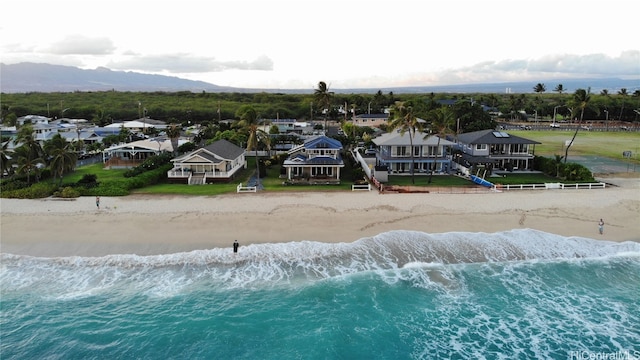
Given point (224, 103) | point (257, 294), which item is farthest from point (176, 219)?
point (224, 103)

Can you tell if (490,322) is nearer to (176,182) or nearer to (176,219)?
(176,219)

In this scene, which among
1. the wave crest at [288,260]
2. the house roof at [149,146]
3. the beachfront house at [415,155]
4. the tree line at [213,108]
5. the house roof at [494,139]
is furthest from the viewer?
the tree line at [213,108]

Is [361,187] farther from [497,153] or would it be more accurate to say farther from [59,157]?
[59,157]

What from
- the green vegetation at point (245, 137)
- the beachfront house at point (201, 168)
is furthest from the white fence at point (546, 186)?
the beachfront house at point (201, 168)

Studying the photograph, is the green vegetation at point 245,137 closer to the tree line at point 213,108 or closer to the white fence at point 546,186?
the tree line at point 213,108

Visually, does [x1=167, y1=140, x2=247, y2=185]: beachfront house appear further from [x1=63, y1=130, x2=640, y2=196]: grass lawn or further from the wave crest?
the wave crest

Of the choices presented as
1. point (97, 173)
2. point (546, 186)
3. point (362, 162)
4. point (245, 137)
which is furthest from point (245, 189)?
point (546, 186)
